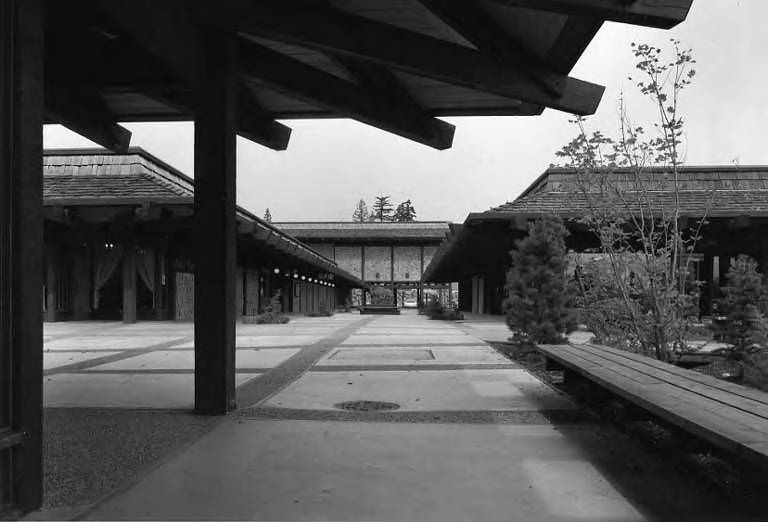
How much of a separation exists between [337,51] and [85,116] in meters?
3.69

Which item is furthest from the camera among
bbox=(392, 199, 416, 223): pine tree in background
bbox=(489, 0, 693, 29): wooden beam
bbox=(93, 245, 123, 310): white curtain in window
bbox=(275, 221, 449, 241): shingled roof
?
bbox=(392, 199, 416, 223): pine tree in background

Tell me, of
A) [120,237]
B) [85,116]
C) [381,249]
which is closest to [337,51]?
[85,116]

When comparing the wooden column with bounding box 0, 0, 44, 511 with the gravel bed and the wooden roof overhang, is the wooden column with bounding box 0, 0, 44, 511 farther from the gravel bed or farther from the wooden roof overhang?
the wooden roof overhang

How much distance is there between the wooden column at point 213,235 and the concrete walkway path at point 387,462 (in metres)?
0.46

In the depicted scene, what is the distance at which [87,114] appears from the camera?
7.65 meters

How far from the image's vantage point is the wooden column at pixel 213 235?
5.77m

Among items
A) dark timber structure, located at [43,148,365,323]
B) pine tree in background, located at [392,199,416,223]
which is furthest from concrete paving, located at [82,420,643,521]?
pine tree in background, located at [392,199,416,223]

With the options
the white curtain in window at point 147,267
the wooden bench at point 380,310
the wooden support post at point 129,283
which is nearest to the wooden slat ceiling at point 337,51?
the wooden support post at point 129,283

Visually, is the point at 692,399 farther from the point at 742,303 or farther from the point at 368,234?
the point at 368,234

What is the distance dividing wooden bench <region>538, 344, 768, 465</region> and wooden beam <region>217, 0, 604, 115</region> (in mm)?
2396

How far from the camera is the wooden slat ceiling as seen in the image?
529 centimetres

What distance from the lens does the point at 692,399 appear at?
392cm

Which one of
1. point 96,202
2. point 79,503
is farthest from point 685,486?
point 96,202

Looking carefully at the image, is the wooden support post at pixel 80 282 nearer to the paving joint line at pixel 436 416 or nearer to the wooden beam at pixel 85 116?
the wooden beam at pixel 85 116
